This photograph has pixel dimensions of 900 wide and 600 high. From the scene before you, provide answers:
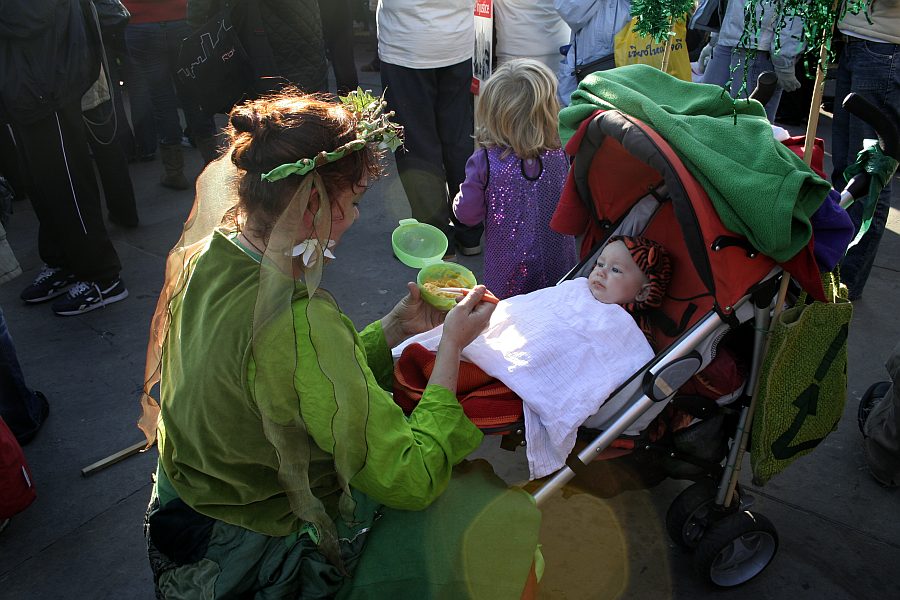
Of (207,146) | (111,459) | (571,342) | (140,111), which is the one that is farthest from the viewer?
(140,111)

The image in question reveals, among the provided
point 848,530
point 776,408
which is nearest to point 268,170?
point 776,408

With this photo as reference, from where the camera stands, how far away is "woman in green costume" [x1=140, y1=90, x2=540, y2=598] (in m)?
1.69

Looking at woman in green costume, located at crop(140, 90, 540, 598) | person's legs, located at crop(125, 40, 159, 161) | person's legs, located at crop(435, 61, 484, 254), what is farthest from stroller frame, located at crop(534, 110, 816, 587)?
person's legs, located at crop(125, 40, 159, 161)

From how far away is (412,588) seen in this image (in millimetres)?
1908

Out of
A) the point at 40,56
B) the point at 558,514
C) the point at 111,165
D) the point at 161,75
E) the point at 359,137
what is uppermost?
the point at 359,137

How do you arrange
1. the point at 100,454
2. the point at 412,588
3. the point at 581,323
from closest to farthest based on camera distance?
1. the point at 412,588
2. the point at 581,323
3. the point at 100,454

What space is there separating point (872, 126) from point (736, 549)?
1.55 meters

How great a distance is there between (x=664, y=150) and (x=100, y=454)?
9.24 ft

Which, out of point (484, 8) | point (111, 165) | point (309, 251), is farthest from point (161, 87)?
point (309, 251)

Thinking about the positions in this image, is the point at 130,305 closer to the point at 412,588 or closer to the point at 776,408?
the point at 412,588

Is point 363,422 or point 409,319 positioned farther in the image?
point 409,319

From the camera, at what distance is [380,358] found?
245 cm

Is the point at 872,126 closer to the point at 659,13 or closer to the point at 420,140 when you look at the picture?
the point at 659,13

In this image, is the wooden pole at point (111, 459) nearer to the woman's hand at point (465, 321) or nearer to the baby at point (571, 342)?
the baby at point (571, 342)
